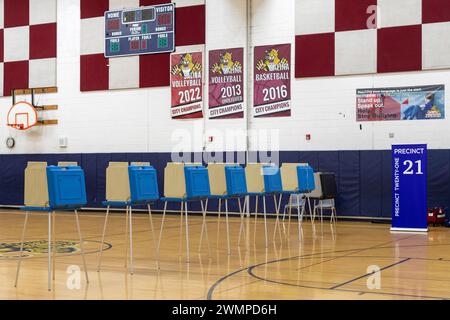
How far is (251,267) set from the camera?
8.39 metres

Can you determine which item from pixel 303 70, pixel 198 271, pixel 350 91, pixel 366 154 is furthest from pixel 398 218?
pixel 198 271

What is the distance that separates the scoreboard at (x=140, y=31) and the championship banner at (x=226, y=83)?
147 centimetres

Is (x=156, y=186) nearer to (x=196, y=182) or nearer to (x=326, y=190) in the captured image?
(x=196, y=182)

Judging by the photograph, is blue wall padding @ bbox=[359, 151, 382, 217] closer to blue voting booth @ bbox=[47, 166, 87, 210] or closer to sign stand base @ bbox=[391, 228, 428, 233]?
sign stand base @ bbox=[391, 228, 428, 233]

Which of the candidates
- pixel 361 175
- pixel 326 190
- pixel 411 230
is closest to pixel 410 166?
pixel 411 230

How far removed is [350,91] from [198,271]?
30.6ft

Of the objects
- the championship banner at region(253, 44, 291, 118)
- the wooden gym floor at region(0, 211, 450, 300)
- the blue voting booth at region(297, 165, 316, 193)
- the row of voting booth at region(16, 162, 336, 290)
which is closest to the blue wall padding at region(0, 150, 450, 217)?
the row of voting booth at region(16, 162, 336, 290)

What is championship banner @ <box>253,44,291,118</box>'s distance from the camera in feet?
55.4

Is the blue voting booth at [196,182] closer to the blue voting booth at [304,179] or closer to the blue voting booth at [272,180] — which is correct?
the blue voting booth at [272,180]

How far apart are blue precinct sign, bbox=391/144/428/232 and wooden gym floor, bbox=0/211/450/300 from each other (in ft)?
1.52

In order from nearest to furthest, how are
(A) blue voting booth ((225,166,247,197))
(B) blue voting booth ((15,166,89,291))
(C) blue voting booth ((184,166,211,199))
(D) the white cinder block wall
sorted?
1. (B) blue voting booth ((15,166,89,291))
2. (C) blue voting booth ((184,166,211,199))
3. (A) blue voting booth ((225,166,247,197))
4. (D) the white cinder block wall

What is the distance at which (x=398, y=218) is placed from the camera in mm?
13711
